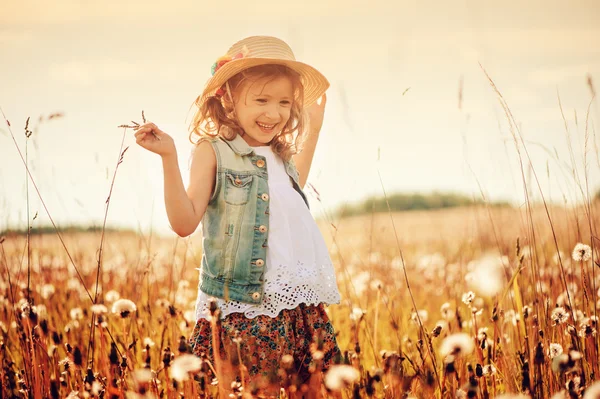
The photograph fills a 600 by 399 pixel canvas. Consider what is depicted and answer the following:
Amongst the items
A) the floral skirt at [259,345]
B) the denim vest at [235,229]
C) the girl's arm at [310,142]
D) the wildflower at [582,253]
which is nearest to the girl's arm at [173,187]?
the denim vest at [235,229]

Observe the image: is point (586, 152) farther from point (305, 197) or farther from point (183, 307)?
point (183, 307)

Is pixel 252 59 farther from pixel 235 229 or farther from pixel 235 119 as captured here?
pixel 235 229

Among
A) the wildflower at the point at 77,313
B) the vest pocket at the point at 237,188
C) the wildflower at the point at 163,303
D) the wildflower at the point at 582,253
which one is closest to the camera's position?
the wildflower at the point at 582,253

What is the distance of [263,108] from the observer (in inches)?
117

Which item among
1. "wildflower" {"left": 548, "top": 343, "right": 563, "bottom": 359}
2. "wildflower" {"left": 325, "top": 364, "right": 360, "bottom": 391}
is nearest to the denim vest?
"wildflower" {"left": 325, "top": 364, "right": 360, "bottom": 391}

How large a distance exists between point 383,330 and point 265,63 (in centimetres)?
244

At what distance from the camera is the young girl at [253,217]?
270 cm

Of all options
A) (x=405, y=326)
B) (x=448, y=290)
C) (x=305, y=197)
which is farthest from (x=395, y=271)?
(x=305, y=197)

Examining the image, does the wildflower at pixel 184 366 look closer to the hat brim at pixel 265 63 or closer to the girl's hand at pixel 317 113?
the hat brim at pixel 265 63

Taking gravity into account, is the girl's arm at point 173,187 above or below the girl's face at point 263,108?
below

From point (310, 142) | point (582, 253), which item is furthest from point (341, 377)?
point (310, 142)

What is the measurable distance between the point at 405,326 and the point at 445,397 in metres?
1.79

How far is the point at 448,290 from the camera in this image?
505cm

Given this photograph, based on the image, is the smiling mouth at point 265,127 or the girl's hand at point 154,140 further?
the smiling mouth at point 265,127
